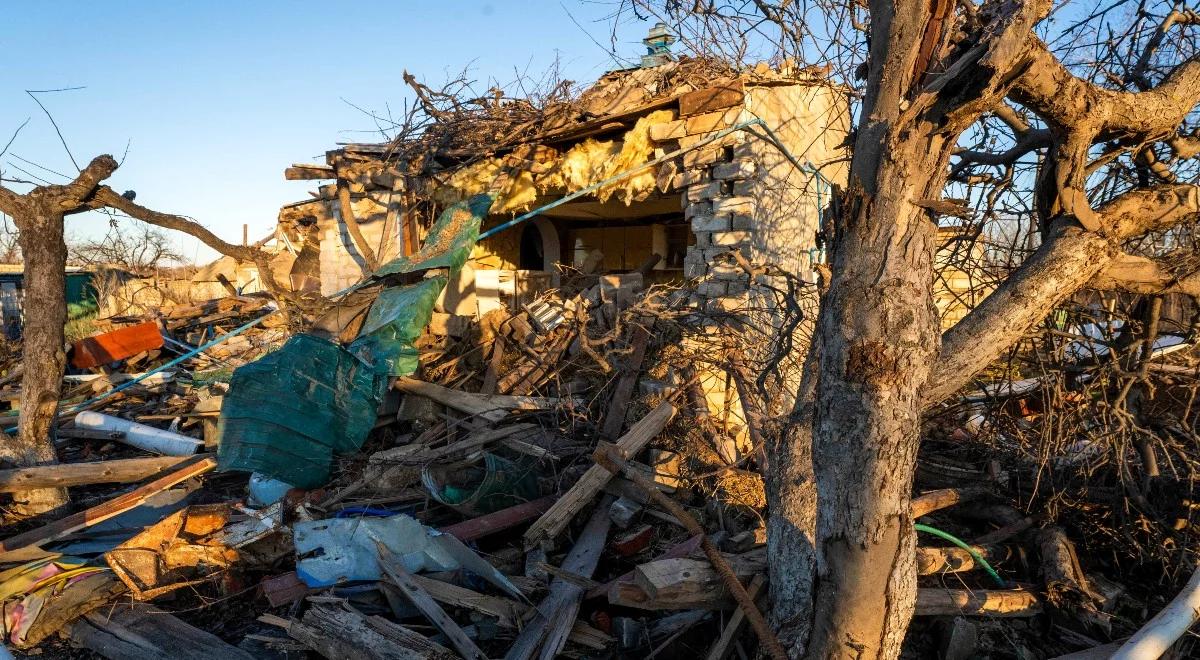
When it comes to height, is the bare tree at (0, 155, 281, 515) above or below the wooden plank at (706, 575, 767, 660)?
above

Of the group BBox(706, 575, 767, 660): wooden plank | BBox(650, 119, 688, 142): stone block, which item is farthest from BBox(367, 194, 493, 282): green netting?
BBox(706, 575, 767, 660): wooden plank

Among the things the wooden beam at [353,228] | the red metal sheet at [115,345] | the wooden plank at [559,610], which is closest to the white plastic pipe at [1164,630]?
the wooden plank at [559,610]

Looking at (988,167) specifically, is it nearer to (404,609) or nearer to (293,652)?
(404,609)

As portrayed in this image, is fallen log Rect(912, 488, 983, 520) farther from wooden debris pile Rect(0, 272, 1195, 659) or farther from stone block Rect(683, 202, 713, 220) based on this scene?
stone block Rect(683, 202, 713, 220)

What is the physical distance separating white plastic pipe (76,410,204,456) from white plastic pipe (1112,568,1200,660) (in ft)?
25.9

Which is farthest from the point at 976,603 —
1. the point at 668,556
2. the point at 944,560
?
the point at 668,556

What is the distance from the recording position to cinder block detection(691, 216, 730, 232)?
6.93 metres

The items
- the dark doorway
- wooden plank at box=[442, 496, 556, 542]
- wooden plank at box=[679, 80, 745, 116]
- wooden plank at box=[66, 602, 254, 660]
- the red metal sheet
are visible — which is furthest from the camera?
the dark doorway

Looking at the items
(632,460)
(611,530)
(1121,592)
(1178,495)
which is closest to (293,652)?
(611,530)

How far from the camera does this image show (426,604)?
3.65 m

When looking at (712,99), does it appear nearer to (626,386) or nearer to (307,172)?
(626,386)

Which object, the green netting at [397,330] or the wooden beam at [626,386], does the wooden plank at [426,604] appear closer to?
the wooden beam at [626,386]

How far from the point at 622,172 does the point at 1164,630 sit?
235 inches

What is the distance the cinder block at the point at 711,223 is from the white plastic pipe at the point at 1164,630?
470cm
